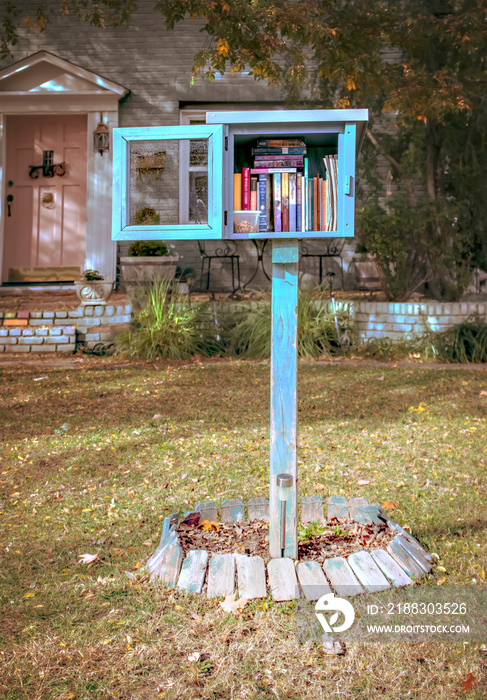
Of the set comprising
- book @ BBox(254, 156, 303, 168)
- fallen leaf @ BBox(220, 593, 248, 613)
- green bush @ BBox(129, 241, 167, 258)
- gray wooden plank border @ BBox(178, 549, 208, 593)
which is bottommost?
fallen leaf @ BBox(220, 593, 248, 613)

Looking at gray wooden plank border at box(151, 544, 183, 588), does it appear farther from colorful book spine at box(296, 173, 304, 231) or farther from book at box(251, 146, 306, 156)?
book at box(251, 146, 306, 156)

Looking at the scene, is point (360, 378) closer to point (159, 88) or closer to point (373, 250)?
point (373, 250)

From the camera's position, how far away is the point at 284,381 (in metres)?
2.78

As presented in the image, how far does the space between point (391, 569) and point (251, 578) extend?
55cm

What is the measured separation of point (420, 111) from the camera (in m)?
7.33

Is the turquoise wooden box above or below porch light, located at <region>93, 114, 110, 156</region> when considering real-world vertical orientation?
below

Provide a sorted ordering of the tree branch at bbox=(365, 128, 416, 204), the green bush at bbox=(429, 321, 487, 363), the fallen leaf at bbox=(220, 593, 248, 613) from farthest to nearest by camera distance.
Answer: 1. the tree branch at bbox=(365, 128, 416, 204)
2. the green bush at bbox=(429, 321, 487, 363)
3. the fallen leaf at bbox=(220, 593, 248, 613)

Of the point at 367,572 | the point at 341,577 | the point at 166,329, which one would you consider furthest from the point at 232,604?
the point at 166,329

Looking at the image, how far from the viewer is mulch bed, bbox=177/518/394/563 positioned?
2.92 meters

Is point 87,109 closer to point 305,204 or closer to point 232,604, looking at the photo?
point 305,204

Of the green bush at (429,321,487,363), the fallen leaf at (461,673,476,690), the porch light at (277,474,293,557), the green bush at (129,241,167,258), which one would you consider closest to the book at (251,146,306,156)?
the porch light at (277,474,293,557)

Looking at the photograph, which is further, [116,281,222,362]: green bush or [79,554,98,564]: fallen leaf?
[116,281,222,362]: green bush

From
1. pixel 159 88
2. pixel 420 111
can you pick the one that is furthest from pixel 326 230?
pixel 159 88

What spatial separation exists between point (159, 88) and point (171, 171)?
8421 millimetres
